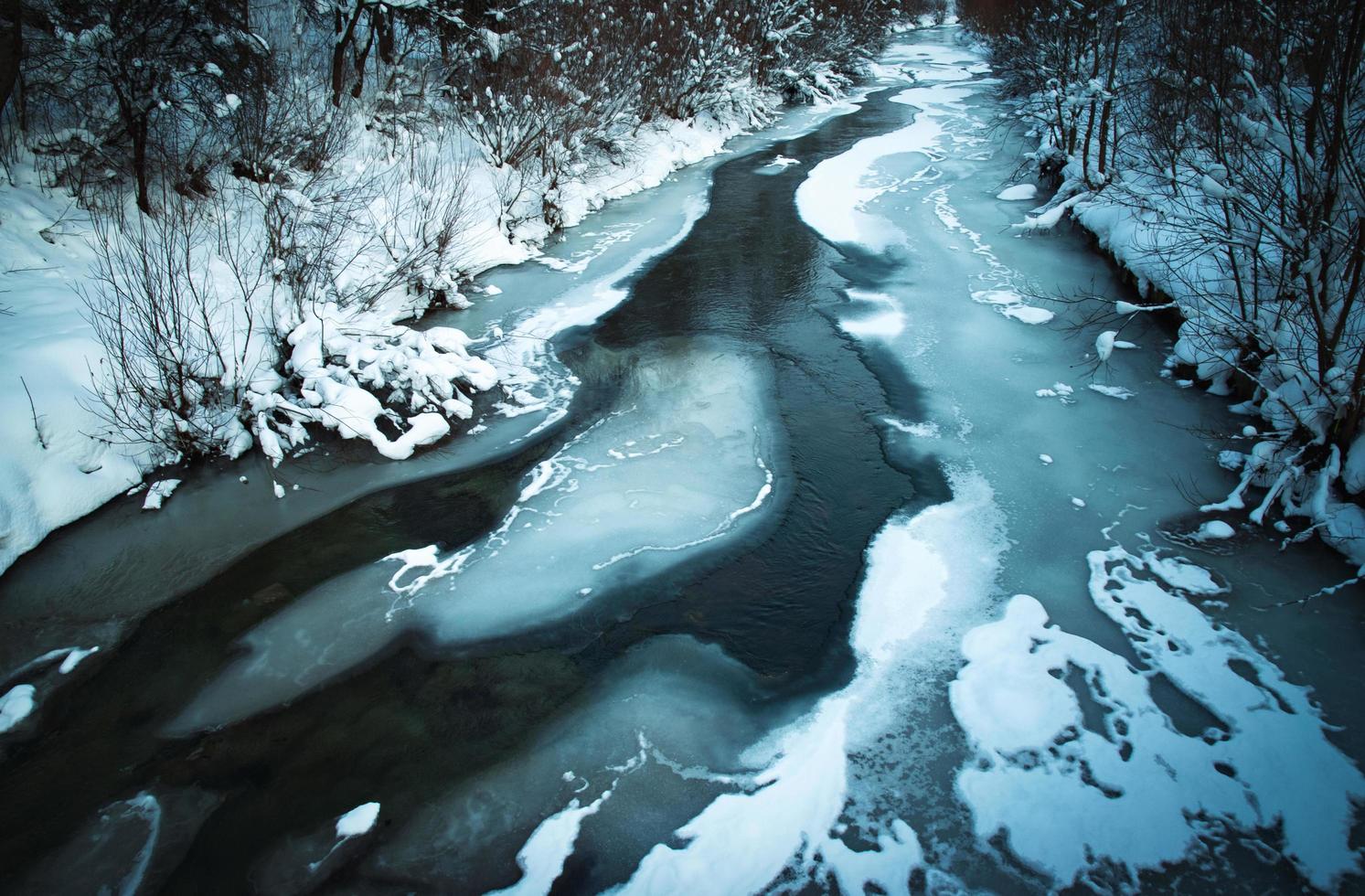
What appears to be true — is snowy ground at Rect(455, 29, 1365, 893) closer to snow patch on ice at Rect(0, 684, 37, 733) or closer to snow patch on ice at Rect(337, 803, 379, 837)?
snow patch on ice at Rect(337, 803, 379, 837)

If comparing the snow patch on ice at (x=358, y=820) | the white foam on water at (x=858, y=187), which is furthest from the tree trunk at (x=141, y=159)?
the white foam on water at (x=858, y=187)

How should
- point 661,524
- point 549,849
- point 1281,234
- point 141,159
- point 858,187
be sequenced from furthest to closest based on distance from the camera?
point 858,187 < point 141,159 < point 661,524 < point 1281,234 < point 549,849

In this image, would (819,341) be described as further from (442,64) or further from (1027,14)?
(1027,14)

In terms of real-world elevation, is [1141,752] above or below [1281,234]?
below

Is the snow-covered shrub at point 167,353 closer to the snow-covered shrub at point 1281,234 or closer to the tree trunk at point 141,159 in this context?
the tree trunk at point 141,159

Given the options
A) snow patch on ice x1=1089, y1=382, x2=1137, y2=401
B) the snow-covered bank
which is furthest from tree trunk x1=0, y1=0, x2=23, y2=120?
snow patch on ice x1=1089, y1=382, x2=1137, y2=401

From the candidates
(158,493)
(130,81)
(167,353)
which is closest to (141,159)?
(130,81)

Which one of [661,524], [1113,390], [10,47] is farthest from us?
[1113,390]

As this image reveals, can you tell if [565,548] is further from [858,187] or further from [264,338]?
[858,187]
